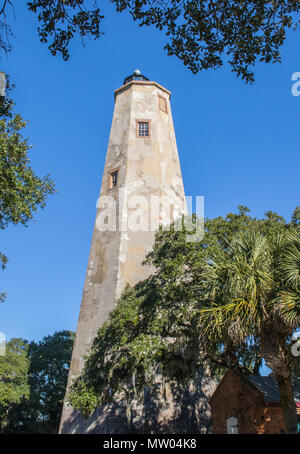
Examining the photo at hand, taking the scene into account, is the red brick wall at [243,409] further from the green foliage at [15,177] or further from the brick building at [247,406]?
the green foliage at [15,177]

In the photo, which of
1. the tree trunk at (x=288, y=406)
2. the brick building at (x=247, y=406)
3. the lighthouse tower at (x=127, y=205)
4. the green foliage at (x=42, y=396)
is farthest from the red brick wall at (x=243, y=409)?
the green foliage at (x=42, y=396)

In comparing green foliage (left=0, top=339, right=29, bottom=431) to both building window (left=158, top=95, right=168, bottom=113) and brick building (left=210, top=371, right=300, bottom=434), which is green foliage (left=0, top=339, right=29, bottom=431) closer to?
brick building (left=210, top=371, right=300, bottom=434)

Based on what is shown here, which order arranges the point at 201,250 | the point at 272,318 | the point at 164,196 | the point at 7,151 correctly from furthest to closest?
the point at 164,196, the point at 201,250, the point at 7,151, the point at 272,318

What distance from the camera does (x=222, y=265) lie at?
36.7 ft

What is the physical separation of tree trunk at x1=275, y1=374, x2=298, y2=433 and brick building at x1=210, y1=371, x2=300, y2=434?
262 centimetres

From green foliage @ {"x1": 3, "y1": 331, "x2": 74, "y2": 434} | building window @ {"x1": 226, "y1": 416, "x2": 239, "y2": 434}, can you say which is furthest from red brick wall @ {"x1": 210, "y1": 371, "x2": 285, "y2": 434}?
green foliage @ {"x1": 3, "y1": 331, "x2": 74, "y2": 434}

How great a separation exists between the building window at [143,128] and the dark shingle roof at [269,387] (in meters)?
16.6

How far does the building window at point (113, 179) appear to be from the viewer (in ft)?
Result: 75.9

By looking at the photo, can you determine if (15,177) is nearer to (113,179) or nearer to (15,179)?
(15,179)

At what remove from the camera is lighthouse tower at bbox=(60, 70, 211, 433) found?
1898 cm

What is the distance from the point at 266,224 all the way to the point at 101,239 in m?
9.97

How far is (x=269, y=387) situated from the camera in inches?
563
